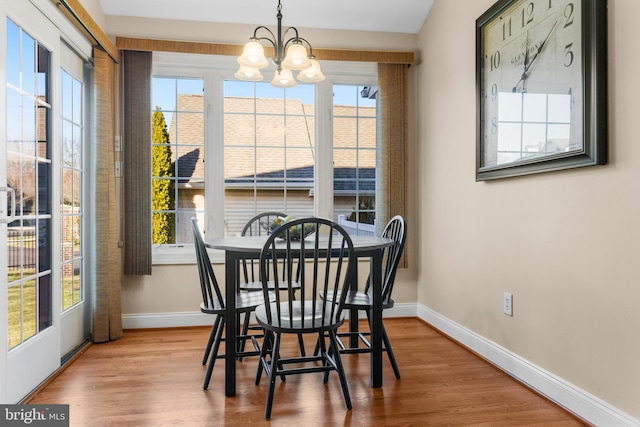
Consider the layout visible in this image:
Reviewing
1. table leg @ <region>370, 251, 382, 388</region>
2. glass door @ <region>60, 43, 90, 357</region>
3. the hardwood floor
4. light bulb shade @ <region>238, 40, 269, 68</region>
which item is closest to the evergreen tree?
glass door @ <region>60, 43, 90, 357</region>

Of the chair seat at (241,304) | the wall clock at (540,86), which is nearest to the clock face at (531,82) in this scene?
the wall clock at (540,86)

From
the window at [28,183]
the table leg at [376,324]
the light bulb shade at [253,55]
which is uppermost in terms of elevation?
the light bulb shade at [253,55]

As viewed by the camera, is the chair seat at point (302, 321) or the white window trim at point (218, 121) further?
the white window trim at point (218, 121)

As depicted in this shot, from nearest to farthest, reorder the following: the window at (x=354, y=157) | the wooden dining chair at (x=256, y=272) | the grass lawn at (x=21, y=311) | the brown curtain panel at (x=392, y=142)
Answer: the grass lawn at (x=21, y=311), the wooden dining chair at (x=256, y=272), the brown curtain panel at (x=392, y=142), the window at (x=354, y=157)

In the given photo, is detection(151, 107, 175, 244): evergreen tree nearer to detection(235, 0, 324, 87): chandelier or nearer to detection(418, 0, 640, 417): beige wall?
detection(235, 0, 324, 87): chandelier

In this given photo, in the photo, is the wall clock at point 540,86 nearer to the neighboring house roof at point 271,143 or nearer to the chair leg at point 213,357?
the neighboring house roof at point 271,143

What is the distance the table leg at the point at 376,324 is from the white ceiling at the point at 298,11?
7.32 feet

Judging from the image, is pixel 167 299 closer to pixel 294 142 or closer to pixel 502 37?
pixel 294 142

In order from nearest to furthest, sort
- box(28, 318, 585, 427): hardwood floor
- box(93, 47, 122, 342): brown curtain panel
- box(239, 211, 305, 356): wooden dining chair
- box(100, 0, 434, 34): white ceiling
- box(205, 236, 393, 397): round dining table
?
1. box(28, 318, 585, 427): hardwood floor
2. box(205, 236, 393, 397): round dining table
3. box(239, 211, 305, 356): wooden dining chair
4. box(93, 47, 122, 342): brown curtain panel
5. box(100, 0, 434, 34): white ceiling

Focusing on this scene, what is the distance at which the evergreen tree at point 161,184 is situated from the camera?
3.60 meters

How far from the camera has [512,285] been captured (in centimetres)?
256

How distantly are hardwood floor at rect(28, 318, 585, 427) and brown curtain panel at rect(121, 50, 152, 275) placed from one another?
2.51ft

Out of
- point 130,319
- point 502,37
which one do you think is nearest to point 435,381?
point 502,37

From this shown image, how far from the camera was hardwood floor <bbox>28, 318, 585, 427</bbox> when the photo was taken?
2008 mm
